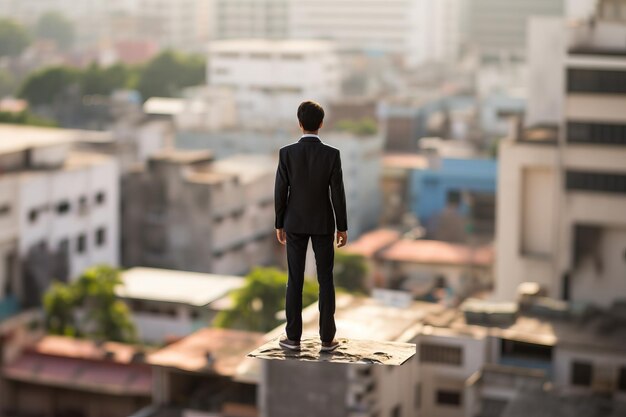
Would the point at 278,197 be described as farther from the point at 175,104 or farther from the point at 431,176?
the point at 175,104

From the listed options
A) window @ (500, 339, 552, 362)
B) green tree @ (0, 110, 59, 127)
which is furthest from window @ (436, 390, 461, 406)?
green tree @ (0, 110, 59, 127)

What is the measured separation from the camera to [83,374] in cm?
3988

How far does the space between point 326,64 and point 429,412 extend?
227 ft

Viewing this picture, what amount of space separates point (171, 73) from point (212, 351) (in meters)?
80.5

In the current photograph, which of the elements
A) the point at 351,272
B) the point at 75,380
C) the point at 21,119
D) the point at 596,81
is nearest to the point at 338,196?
Result: the point at 75,380

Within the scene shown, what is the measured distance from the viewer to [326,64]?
101875mm

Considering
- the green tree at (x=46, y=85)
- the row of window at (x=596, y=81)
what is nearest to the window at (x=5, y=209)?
the row of window at (x=596, y=81)

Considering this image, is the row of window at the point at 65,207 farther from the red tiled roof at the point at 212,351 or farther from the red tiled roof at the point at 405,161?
the red tiled roof at the point at 405,161

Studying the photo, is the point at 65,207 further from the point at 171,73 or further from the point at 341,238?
the point at 171,73

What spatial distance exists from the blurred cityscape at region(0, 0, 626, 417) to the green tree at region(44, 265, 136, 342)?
100 mm

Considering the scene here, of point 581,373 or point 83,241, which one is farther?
point 83,241

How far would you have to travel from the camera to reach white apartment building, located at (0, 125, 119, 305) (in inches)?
1965

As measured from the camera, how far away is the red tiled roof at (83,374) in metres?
39.0

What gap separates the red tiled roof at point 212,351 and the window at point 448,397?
4.70 meters
